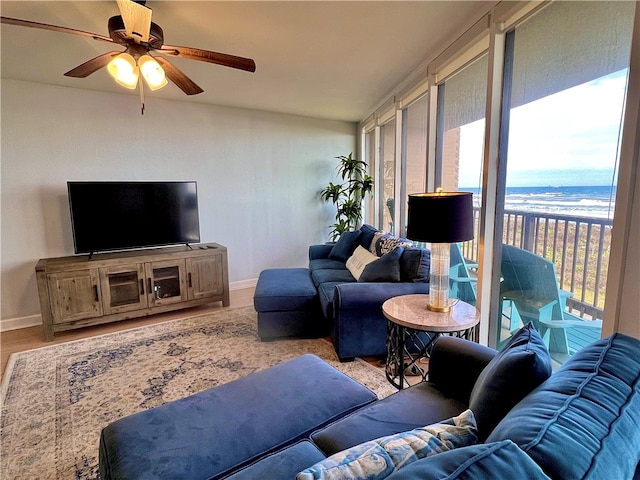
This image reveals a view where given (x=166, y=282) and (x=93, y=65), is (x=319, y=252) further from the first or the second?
(x=93, y=65)

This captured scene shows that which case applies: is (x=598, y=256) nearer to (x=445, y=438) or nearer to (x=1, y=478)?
(x=445, y=438)

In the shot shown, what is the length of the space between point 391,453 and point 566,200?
5.73 feet

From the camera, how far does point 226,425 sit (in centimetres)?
130

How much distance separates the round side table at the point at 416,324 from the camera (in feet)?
6.18

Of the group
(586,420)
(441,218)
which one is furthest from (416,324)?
(586,420)

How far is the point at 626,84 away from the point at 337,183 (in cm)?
408

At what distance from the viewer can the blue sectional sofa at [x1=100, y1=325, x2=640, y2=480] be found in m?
0.61

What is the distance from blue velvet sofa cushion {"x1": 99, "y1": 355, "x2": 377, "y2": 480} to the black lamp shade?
0.96 meters

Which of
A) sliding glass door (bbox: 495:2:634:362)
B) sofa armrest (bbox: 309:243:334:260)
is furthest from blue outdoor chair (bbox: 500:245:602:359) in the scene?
sofa armrest (bbox: 309:243:334:260)

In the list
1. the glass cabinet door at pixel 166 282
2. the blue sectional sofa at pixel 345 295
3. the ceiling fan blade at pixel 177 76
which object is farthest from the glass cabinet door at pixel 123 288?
the ceiling fan blade at pixel 177 76

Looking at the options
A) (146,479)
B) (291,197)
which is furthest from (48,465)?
(291,197)

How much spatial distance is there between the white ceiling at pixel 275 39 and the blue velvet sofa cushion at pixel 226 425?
2227 millimetres

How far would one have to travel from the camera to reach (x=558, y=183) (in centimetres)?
183

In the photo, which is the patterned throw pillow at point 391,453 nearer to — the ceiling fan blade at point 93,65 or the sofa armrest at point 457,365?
the sofa armrest at point 457,365
